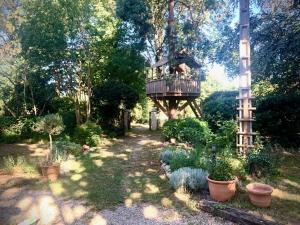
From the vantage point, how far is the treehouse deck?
58.3 feet

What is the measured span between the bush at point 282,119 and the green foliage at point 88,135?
7.75 meters

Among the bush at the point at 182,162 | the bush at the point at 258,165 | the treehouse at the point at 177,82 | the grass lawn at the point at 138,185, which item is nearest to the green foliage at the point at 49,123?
the grass lawn at the point at 138,185

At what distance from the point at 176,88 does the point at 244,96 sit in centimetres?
900

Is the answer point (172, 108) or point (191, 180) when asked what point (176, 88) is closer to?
point (172, 108)

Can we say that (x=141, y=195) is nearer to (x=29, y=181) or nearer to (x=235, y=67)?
(x=29, y=181)

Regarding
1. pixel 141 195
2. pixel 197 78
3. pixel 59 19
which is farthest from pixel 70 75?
pixel 141 195

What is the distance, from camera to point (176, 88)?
58.5 ft

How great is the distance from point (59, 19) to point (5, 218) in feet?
39.5

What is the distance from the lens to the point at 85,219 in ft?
18.2

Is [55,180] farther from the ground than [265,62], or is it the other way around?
[265,62]

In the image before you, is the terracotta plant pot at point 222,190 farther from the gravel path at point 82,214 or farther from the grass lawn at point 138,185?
the gravel path at point 82,214

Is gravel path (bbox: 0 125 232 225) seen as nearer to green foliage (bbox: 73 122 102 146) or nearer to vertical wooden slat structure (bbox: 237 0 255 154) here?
vertical wooden slat structure (bbox: 237 0 255 154)

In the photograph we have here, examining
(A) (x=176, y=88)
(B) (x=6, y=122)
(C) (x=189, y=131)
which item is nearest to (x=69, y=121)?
(B) (x=6, y=122)

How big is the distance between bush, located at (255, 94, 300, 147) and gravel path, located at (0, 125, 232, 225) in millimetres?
7571
